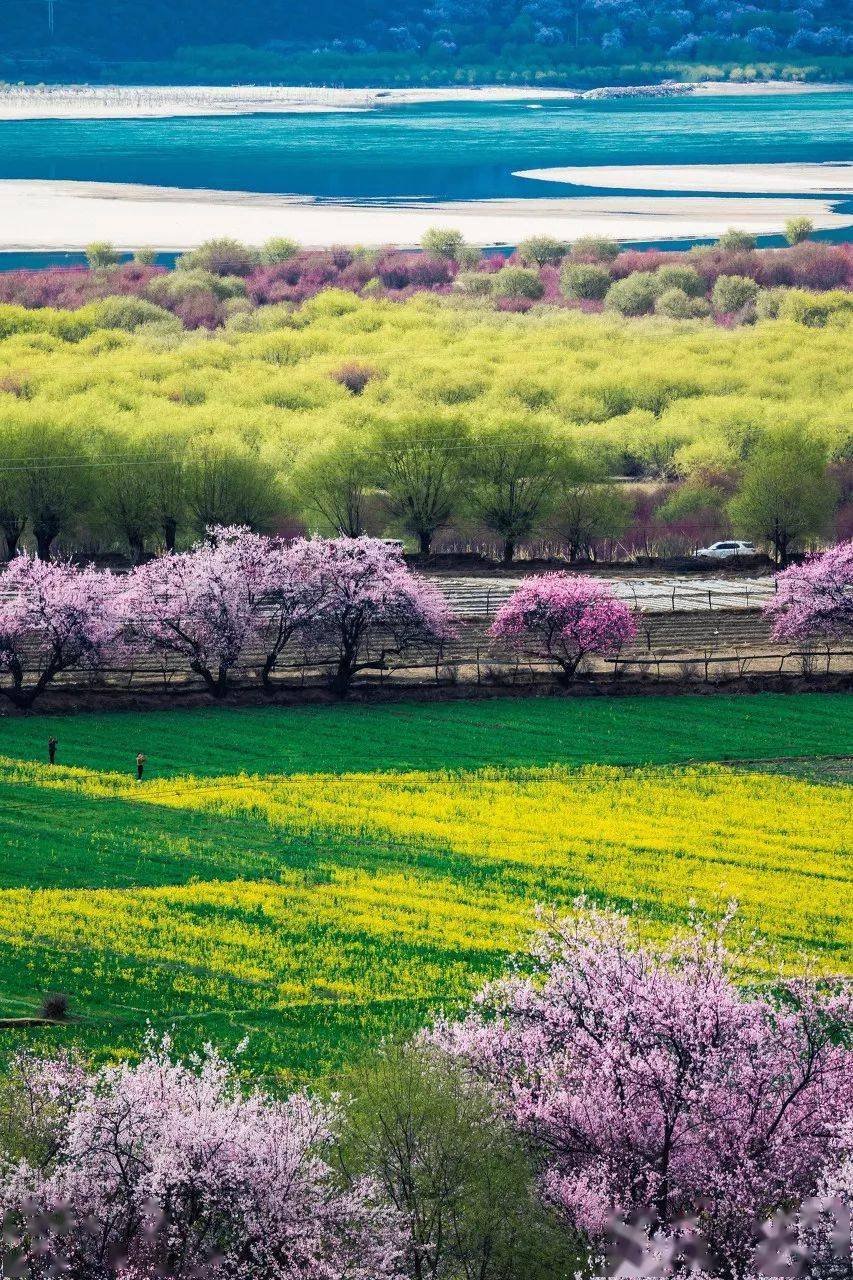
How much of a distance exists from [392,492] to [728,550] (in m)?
16.6

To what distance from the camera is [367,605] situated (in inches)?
2891

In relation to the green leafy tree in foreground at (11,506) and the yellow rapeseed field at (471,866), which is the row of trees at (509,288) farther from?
the yellow rapeseed field at (471,866)

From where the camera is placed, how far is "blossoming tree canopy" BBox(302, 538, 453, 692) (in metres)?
73.3

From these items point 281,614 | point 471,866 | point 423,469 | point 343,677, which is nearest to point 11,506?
point 423,469

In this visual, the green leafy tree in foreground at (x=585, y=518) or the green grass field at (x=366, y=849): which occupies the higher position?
the green leafy tree in foreground at (x=585, y=518)

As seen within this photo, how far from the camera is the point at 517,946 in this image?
47250mm

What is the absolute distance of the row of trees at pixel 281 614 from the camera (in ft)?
234

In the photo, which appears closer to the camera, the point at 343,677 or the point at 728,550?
the point at 343,677

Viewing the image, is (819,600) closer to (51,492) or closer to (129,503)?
(129,503)

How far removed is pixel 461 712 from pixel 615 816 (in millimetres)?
11932

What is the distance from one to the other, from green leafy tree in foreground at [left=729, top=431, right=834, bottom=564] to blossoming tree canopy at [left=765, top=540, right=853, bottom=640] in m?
17.2

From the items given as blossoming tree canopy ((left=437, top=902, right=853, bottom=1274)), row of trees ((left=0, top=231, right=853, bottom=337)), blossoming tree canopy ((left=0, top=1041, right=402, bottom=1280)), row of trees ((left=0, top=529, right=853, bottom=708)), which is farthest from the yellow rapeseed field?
row of trees ((left=0, top=231, right=853, bottom=337))

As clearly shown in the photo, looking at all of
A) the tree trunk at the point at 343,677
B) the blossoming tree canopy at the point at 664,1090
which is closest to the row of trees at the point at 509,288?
the tree trunk at the point at 343,677

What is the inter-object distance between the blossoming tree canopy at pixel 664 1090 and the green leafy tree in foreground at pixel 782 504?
202 ft
